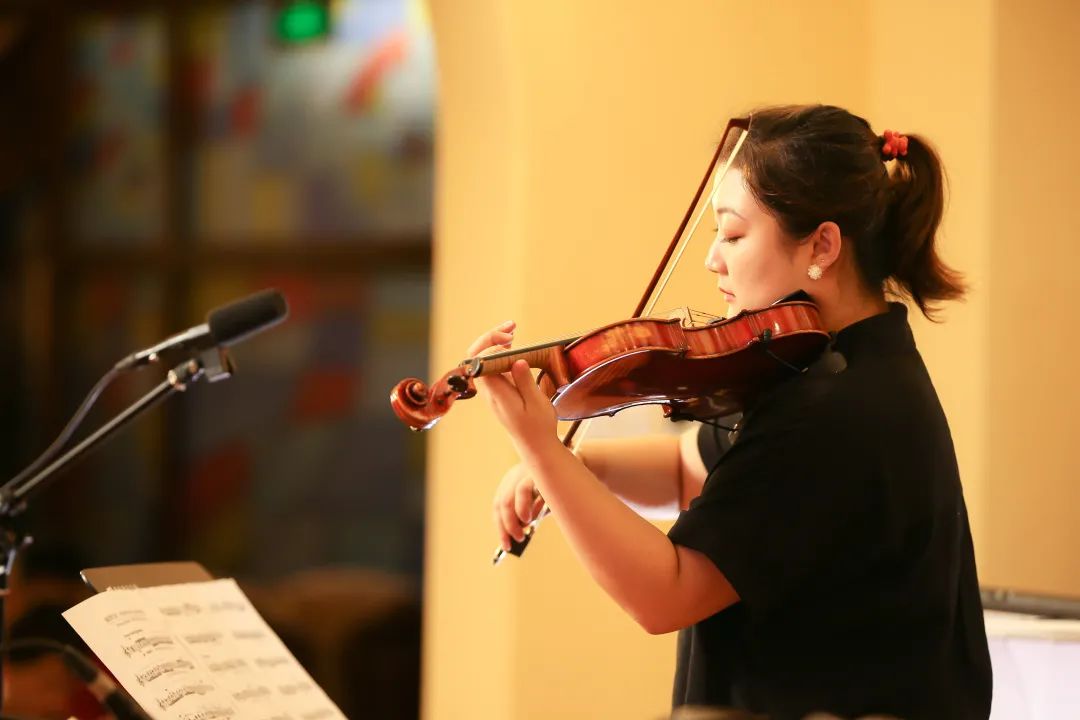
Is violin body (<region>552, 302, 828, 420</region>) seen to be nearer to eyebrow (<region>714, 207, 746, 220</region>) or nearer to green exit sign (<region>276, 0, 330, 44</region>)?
eyebrow (<region>714, 207, 746, 220</region>)

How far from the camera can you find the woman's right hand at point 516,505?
63.7 inches

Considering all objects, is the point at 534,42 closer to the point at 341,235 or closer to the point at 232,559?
the point at 341,235

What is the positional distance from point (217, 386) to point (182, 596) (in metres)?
3.31

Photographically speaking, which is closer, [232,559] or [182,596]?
[182,596]

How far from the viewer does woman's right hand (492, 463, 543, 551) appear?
1.62 meters

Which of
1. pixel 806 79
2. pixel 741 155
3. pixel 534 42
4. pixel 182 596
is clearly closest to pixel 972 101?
pixel 806 79

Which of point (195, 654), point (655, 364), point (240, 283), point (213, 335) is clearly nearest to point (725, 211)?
point (655, 364)

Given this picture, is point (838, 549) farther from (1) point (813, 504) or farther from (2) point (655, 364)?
(2) point (655, 364)

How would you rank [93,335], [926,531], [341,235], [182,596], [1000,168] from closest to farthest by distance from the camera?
[926,531], [182,596], [1000,168], [341,235], [93,335]

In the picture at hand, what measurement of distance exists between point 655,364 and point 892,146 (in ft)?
1.37

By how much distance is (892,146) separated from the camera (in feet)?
5.09

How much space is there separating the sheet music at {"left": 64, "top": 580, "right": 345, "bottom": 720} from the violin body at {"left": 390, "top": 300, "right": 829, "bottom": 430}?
0.38m

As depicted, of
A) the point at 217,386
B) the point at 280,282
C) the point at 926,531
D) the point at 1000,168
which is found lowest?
the point at 217,386

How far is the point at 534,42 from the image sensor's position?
8.42 feet
